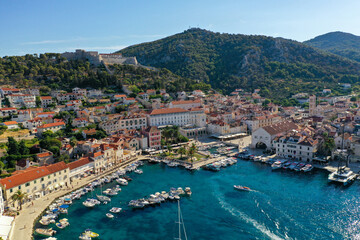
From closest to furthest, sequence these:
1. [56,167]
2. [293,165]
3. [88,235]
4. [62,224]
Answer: [88,235], [62,224], [56,167], [293,165]

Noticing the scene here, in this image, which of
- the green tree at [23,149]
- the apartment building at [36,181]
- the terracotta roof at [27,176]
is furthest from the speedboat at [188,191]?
the green tree at [23,149]

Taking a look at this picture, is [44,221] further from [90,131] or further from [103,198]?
[90,131]

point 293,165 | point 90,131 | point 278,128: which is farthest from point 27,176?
point 278,128

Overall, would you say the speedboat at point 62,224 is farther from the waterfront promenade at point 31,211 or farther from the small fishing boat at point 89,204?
the small fishing boat at point 89,204

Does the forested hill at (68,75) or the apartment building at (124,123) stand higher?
the forested hill at (68,75)

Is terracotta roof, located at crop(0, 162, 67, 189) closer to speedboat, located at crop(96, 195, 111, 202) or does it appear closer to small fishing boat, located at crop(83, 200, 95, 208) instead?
small fishing boat, located at crop(83, 200, 95, 208)

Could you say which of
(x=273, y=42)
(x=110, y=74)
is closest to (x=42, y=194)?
Result: (x=110, y=74)

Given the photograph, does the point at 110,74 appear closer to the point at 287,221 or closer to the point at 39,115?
the point at 39,115
